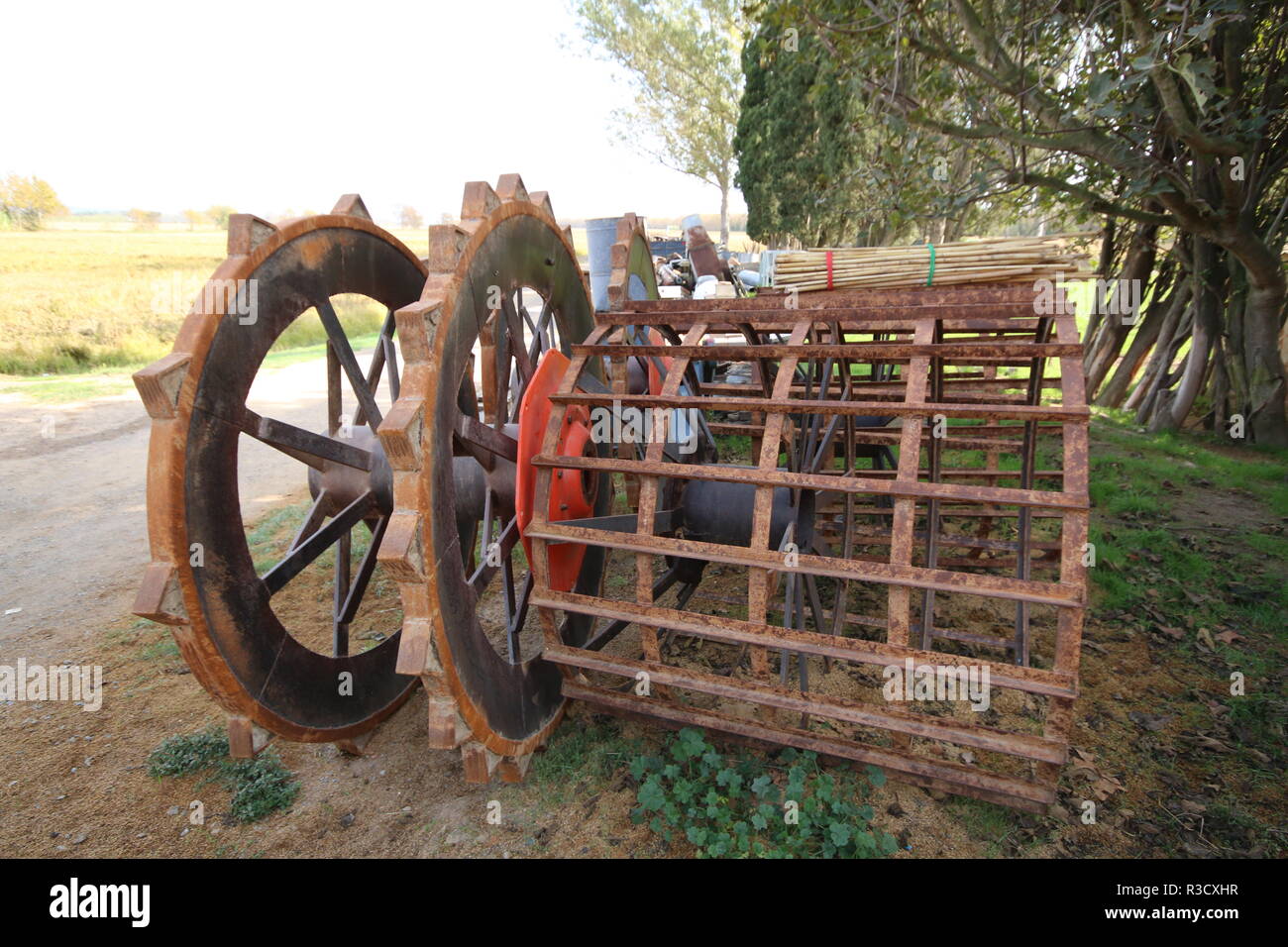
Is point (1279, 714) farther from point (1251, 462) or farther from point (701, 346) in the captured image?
point (1251, 462)

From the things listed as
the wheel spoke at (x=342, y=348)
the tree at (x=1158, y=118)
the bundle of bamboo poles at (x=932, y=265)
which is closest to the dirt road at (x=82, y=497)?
the wheel spoke at (x=342, y=348)

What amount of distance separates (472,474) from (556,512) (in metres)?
0.54

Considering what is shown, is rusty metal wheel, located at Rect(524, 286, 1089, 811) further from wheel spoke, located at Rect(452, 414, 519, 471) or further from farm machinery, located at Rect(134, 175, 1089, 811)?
wheel spoke, located at Rect(452, 414, 519, 471)

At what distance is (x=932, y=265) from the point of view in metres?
3.96

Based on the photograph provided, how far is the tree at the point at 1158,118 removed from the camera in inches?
227

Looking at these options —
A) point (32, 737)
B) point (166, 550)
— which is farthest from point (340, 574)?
point (32, 737)

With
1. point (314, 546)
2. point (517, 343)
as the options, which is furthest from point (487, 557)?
point (517, 343)

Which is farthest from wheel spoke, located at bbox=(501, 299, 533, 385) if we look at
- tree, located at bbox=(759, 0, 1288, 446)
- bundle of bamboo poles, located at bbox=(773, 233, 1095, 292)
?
tree, located at bbox=(759, 0, 1288, 446)

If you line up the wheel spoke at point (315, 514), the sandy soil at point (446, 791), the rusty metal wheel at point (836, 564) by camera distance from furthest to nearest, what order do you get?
1. the wheel spoke at point (315, 514)
2. the sandy soil at point (446, 791)
3. the rusty metal wheel at point (836, 564)

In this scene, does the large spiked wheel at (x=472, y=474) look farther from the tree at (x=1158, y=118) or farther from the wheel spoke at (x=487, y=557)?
the tree at (x=1158, y=118)

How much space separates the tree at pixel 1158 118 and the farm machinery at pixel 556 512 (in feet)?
9.97

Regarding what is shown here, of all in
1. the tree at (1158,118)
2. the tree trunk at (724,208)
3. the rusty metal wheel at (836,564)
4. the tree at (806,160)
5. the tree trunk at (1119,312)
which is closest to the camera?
the rusty metal wheel at (836,564)

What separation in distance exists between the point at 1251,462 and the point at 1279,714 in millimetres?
5640

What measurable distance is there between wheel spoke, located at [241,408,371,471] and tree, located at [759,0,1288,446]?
5.47 meters
